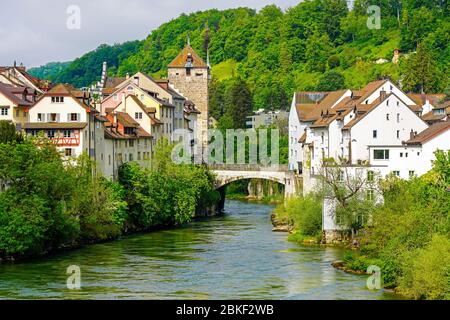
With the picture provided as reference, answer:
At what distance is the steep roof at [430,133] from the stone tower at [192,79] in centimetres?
4771

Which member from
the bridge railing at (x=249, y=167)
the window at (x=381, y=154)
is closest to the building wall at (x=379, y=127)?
the window at (x=381, y=154)

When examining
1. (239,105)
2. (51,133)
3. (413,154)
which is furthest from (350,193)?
(239,105)

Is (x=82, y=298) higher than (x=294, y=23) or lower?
lower

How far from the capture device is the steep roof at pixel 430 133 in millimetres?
66062

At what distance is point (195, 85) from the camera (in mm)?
115375

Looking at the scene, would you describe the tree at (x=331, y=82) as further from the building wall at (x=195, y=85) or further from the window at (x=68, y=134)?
the window at (x=68, y=134)

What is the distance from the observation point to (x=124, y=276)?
51.5 meters

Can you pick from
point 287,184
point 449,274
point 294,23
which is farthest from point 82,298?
point 294,23

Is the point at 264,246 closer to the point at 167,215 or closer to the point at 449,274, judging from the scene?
the point at 167,215

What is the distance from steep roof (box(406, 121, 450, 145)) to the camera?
217 ft

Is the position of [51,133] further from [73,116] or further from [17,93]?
[17,93]

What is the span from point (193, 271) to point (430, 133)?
20826 mm

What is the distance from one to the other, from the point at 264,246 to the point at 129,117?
84.6 feet

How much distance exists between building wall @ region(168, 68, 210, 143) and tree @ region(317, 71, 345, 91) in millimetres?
31688
